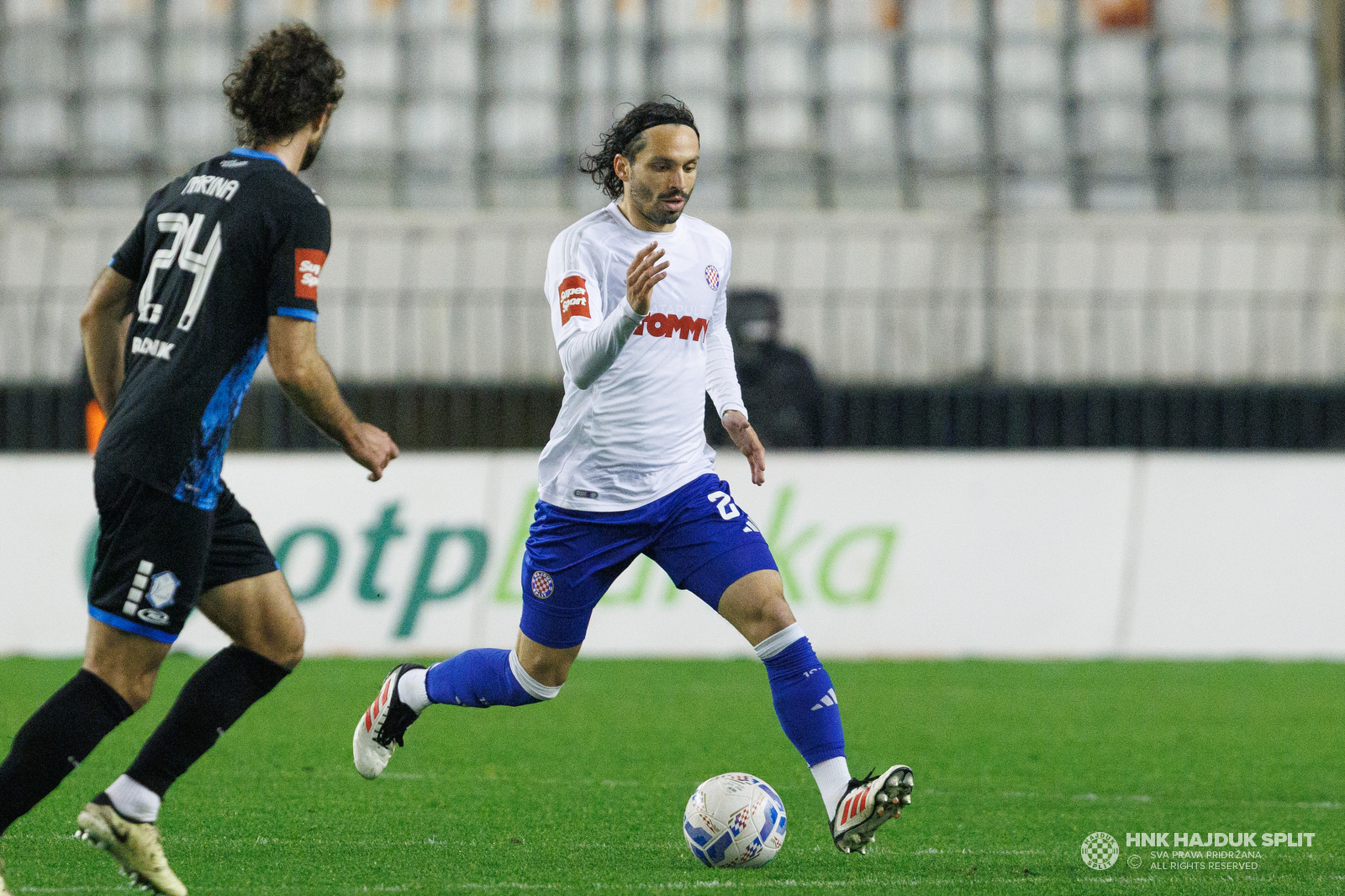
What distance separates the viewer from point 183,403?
3764 millimetres

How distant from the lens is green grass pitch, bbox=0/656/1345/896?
4332 mm

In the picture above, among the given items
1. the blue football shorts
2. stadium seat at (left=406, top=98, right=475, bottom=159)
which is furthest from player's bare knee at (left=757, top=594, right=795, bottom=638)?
stadium seat at (left=406, top=98, right=475, bottom=159)

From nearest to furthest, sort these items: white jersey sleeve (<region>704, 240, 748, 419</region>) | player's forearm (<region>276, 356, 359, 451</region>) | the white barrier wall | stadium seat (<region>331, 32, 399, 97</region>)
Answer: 1. player's forearm (<region>276, 356, 359, 451</region>)
2. white jersey sleeve (<region>704, 240, 748, 419</region>)
3. the white barrier wall
4. stadium seat (<region>331, 32, 399, 97</region>)

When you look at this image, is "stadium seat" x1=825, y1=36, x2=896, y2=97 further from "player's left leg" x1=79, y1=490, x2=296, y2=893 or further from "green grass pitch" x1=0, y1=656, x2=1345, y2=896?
"player's left leg" x1=79, y1=490, x2=296, y2=893

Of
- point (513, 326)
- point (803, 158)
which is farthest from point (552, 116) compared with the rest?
point (513, 326)

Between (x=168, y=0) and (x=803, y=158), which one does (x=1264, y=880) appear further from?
(x=168, y=0)

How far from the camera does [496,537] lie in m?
10.1

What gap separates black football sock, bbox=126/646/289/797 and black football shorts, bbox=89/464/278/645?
244 millimetres

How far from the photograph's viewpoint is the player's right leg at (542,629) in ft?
15.8

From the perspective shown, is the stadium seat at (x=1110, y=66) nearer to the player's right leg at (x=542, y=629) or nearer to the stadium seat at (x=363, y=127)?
the stadium seat at (x=363, y=127)

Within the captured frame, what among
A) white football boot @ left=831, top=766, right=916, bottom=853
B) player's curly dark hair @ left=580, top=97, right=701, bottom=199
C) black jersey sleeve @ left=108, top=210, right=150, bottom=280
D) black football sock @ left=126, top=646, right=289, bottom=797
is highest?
player's curly dark hair @ left=580, top=97, right=701, bottom=199

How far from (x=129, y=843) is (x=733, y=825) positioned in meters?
1.53

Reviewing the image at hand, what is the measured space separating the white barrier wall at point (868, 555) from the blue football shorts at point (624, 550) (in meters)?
5.05

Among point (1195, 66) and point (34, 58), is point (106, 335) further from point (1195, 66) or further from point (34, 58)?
point (1195, 66)
